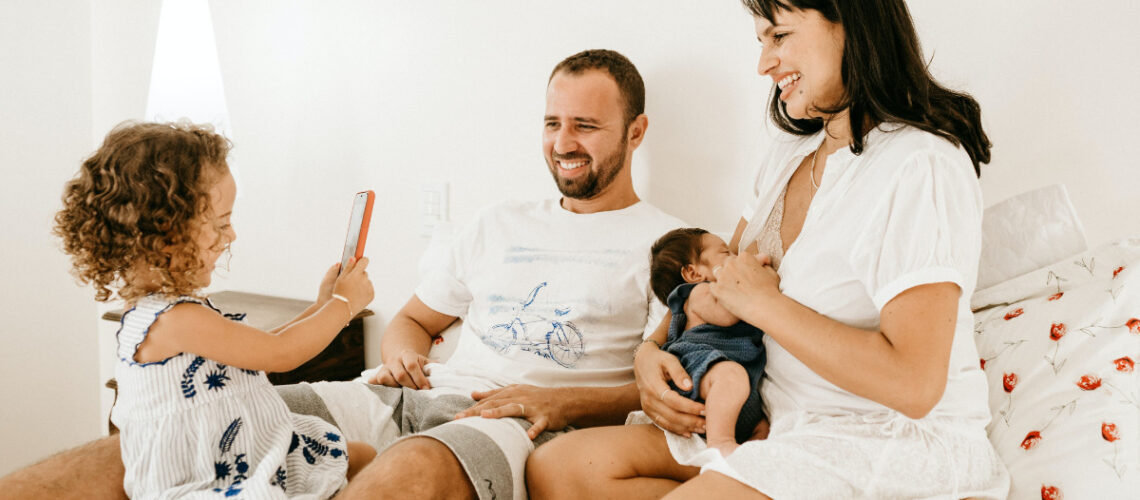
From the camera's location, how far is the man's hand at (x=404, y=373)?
61.5 inches

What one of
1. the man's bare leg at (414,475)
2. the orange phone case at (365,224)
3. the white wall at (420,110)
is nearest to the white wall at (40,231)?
the white wall at (420,110)

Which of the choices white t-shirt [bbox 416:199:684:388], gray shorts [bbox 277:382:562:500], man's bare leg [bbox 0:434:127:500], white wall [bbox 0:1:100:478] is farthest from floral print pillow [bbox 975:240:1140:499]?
white wall [bbox 0:1:100:478]

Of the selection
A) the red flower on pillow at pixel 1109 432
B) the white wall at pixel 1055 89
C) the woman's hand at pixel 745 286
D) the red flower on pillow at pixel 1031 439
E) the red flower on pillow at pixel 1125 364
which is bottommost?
the red flower on pillow at pixel 1031 439

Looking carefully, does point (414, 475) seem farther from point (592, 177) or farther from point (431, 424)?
point (592, 177)

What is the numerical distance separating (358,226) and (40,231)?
1.75 meters

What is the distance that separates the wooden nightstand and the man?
400 mm

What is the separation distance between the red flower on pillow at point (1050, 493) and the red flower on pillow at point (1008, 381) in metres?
0.16

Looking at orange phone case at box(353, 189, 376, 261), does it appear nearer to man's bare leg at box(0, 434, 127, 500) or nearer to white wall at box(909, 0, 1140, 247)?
man's bare leg at box(0, 434, 127, 500)

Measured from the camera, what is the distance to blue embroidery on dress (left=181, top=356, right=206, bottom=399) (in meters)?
1.09

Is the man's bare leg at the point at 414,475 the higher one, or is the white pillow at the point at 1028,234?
Result: the white pillow at the point at 1028,234

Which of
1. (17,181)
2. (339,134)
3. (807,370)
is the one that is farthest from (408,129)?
(807,370)

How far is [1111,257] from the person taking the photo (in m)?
1.12

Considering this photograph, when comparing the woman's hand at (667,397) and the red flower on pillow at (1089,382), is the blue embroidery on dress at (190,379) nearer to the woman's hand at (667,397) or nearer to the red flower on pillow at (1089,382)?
the woman's hand at (667,397)

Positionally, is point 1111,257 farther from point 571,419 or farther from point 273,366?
point 273,366
